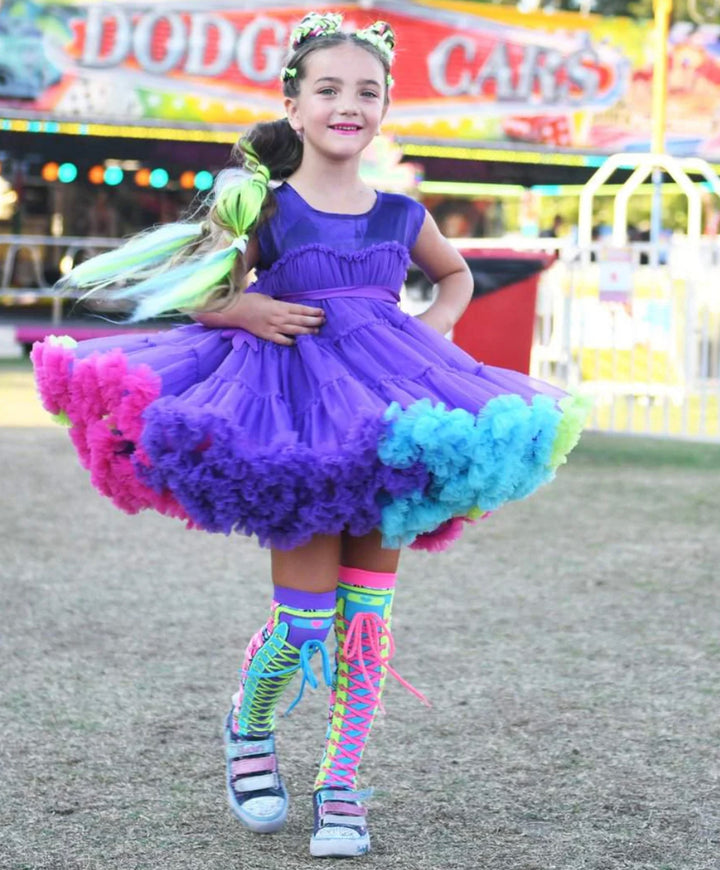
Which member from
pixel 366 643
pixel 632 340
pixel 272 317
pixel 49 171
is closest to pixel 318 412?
pixel 272 317

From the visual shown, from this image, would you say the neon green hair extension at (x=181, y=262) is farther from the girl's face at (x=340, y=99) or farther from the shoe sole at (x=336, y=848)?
the shoe sole at (x=336, y=848)

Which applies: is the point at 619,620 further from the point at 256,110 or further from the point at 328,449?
the point at 256,110

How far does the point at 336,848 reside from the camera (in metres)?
2.86

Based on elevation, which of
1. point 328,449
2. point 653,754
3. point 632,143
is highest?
point 632,143

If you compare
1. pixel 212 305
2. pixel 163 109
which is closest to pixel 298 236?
pixel 212 305

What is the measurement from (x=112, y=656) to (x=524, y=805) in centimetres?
168

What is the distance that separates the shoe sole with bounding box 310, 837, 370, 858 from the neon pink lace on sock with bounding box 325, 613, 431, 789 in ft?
0.48

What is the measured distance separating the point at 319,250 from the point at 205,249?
0.84 ft

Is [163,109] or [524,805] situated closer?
[524,805]

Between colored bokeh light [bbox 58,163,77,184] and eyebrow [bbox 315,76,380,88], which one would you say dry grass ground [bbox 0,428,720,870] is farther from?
colored bokeh light [bbox 58,163,77,184]

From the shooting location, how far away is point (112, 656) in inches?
174

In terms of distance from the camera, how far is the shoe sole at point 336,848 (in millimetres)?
2861

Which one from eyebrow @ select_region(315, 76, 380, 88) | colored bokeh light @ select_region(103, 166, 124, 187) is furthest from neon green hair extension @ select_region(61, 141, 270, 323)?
colored bokeh light @ select_region(103, 166, 124, 187)

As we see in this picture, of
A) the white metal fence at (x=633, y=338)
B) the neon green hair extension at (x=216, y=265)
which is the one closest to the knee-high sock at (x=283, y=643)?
the neon green hair extension at (x=216, y=265)
